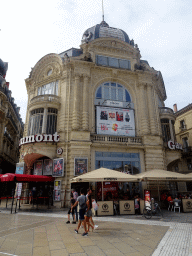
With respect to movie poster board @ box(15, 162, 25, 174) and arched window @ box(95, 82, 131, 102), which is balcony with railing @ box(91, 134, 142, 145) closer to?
arched window @ box(95, 82, 131, 102)

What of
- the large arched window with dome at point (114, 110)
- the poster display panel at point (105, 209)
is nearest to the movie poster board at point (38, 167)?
the large arched window with dome at point (114, 110)

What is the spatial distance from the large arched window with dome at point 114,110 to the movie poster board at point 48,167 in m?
6.02

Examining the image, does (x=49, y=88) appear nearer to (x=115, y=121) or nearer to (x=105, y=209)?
(x=115, y=121)

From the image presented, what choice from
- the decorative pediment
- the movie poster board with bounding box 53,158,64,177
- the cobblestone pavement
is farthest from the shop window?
the cobblestone pavement

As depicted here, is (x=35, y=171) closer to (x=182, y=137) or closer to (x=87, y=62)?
(x=87, y=62)

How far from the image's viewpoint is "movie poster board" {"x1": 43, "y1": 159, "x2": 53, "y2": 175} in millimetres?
19203

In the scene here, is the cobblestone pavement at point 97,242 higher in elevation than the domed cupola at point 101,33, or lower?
lower

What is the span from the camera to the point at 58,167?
1831 cm

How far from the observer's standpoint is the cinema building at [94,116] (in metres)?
18.9

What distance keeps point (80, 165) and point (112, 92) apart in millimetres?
10020

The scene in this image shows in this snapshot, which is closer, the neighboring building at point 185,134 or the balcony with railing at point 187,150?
the balcony with railing at point 187,150

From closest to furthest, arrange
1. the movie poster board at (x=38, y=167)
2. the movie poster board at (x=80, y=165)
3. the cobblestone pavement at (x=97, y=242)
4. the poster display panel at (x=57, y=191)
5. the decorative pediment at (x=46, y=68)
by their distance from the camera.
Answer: the cobblestone pavement at (x=97, y=242)
the poster display panel at (x=57, y=191)
the movie poster board at (x=80, y=165)
the movie poster board at (x=38, y=167)
the decorative pediment at (x=46, y=68)

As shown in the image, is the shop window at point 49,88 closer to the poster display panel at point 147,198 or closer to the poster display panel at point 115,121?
the poster display panel at point 115,121

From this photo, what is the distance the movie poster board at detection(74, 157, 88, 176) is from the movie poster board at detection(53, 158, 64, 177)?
52.2 inches
